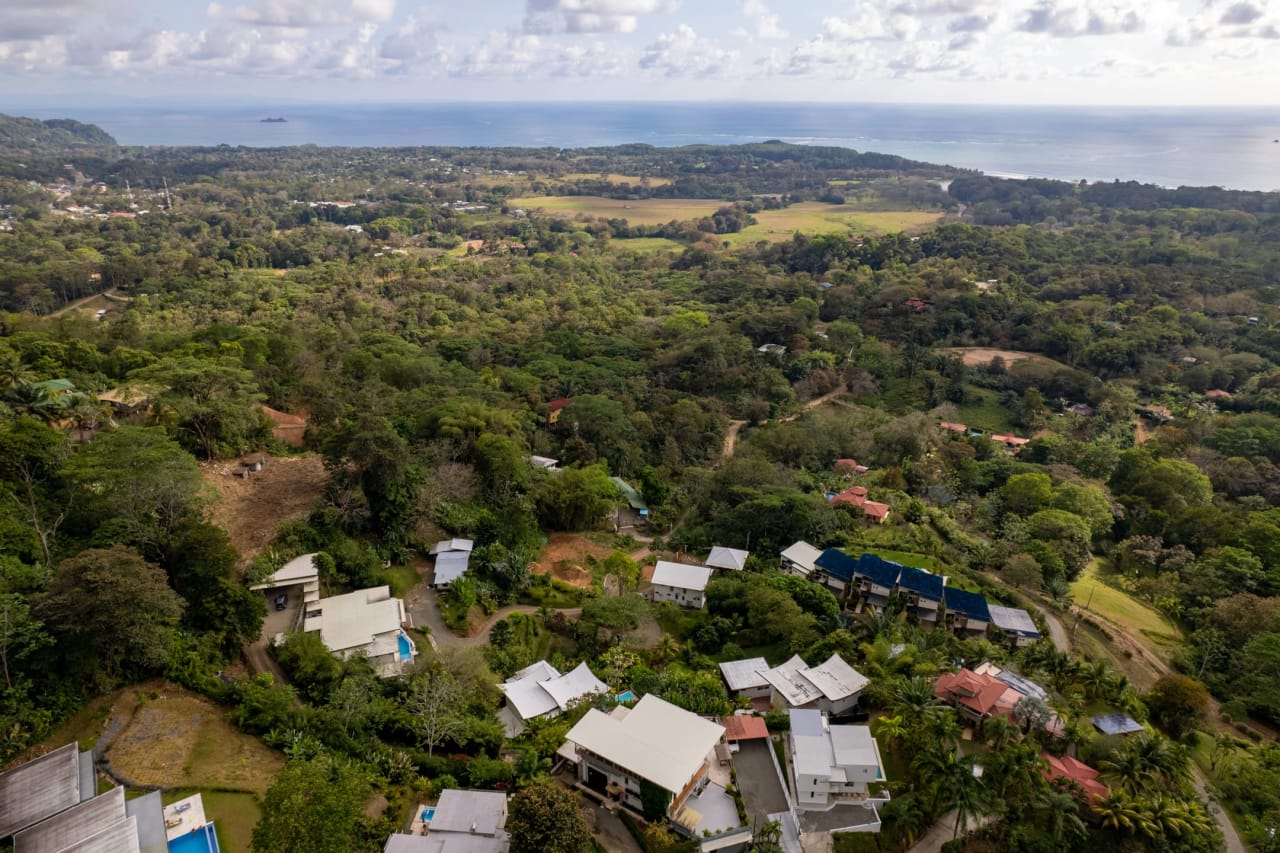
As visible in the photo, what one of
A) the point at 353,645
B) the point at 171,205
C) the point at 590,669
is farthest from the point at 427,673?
the point at 171,205

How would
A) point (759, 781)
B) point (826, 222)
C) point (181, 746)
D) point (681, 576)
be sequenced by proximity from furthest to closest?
point (826, 222) → point (681, 576) → point (759, 781) → point (181, 746)

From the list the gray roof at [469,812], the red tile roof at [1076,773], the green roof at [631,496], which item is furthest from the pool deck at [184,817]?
the green roof at [631,496]

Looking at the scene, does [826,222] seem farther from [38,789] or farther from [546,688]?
[38,789]

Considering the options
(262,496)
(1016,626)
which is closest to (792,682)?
(1016,626)

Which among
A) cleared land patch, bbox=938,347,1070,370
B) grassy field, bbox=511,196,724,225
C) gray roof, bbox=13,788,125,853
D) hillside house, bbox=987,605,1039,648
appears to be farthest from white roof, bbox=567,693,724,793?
grassy field, bbox=511,196,724,225

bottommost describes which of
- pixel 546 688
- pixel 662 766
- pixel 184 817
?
pixel 546 688
